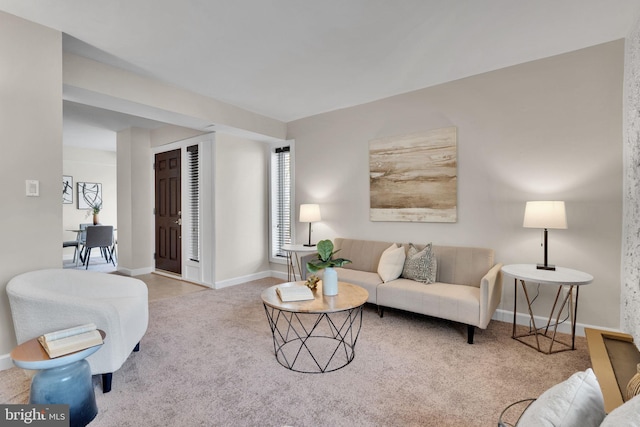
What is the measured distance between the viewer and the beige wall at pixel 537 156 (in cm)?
261

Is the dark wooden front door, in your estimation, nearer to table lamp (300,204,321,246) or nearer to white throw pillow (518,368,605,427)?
table lamp (300,204,321,246)

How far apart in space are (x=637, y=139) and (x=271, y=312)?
11.4 ft

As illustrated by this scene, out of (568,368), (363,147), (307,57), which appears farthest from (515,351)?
(307,57)

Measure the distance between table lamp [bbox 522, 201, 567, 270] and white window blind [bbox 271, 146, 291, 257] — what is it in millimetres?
3321

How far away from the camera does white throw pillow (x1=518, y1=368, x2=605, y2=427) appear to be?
0.78m

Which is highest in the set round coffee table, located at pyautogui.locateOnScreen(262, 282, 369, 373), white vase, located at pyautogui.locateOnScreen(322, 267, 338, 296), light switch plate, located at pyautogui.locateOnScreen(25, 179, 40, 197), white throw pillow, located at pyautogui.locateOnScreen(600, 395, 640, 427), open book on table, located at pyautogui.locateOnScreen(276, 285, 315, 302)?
light switch plate, located at pyautogui.locateOnScreen(25, 179, 40, 197)

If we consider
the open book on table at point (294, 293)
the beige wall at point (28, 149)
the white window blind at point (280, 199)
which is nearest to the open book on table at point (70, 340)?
the beige wall at point (28, 149)

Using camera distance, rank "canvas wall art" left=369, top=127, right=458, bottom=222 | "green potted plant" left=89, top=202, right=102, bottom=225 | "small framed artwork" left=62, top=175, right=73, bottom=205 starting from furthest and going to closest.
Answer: "small framed artwork" left=62, top=175, right=73, bottom=205
"green potted plant" left=89, top=202, right=102, bottom=225
"canvas wall art" left=369, top=127, right=458, bottom=222

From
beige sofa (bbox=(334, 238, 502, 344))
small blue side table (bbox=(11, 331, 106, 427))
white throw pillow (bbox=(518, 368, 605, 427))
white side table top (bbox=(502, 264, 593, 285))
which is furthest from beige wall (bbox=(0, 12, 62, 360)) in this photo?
white side table top (bbox=(502, 264, 593, 285))

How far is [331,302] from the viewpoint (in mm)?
2236

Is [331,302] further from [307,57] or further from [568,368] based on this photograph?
[307,57]

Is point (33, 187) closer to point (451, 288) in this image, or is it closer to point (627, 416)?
point (627, 416)

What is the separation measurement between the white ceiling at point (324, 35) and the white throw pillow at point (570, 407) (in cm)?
227

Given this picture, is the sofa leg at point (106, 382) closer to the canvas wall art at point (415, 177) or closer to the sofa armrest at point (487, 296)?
the sofa armrest at point (487, 296)
